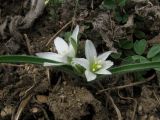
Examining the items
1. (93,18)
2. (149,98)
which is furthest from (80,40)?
(149,98)

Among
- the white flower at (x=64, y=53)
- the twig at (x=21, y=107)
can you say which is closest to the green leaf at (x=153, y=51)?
the white flower at (x=64, y=53)

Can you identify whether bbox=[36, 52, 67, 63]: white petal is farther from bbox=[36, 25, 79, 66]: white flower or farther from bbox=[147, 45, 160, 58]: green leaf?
bbox=[147, 45, 160, 58]: green leaf

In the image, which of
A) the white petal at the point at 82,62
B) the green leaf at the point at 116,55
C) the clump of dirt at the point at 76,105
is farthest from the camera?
the green leaf at the point at 116,55

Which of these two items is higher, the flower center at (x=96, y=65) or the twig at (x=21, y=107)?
the flower center at (x=96, y=65)

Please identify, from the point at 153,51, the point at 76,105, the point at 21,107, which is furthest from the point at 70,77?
the point at 153,51

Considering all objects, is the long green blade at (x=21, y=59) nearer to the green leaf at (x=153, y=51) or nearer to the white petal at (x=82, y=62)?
the white petal at (x=82, y=62)

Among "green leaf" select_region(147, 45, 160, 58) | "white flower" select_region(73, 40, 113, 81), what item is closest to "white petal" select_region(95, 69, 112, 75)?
"white flower" select_region(73, 40, 113, 81)
